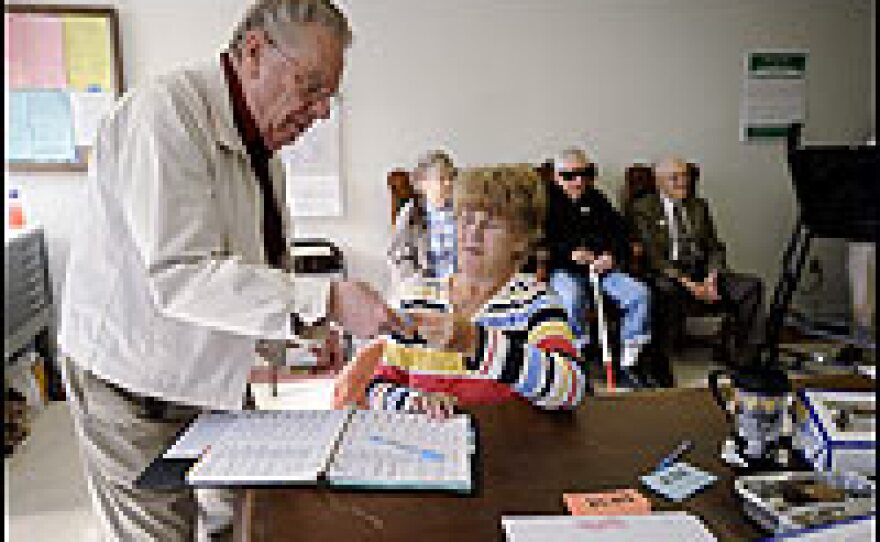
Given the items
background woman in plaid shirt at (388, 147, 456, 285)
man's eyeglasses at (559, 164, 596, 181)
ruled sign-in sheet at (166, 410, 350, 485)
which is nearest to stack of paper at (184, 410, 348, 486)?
ruled sign-in sheet at (166, 410, 350, 485)

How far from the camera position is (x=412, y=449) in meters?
1.21

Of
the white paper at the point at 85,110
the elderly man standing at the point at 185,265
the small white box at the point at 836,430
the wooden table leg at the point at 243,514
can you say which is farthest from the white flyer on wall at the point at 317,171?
the small white box at the point at 836,430

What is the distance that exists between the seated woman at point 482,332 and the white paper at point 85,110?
9.92 ft

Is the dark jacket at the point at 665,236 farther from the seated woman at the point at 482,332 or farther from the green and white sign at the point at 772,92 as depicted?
the seated woman at the point at 482,332

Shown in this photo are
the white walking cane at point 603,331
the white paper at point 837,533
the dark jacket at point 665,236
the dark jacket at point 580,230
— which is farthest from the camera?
the dark jacket at point 665,236

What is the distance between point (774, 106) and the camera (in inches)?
198

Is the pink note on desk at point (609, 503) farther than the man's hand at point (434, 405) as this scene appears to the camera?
No

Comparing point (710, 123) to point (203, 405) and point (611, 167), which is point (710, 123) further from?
point (203, 405)

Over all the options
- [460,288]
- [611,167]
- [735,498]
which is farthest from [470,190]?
[611,167]

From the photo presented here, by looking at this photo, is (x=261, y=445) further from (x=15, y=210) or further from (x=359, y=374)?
(x=15, y=210)

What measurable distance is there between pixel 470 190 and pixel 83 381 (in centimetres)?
86

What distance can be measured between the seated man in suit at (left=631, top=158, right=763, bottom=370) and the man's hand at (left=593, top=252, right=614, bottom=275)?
12.7 inches

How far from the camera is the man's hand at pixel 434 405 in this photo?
140 cm

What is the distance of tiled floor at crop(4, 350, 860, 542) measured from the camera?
8.29 ft
